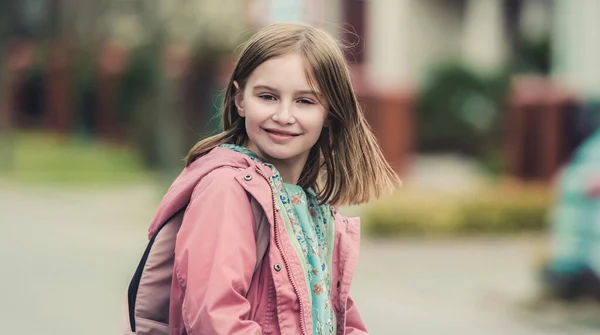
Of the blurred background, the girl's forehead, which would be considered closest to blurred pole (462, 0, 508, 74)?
the blurred background

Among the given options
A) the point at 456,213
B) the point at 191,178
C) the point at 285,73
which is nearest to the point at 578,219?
the point at 456,213

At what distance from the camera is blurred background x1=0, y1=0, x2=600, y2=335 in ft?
26.7

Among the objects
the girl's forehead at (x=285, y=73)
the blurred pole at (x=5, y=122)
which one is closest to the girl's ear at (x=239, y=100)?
the girl's forehead at (x=285, y=73)

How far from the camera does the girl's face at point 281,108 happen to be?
2572 millimetres

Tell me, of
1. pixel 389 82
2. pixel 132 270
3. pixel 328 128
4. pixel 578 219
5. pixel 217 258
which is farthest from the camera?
pixel 389 82

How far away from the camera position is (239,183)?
2467 mm

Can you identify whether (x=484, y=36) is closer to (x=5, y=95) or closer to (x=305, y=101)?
(x=5, y=95)

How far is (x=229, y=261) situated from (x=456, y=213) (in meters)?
9.74

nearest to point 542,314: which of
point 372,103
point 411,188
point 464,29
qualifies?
point 411,188

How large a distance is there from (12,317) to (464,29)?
1494cm

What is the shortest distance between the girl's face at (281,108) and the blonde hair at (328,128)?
1.0 inches

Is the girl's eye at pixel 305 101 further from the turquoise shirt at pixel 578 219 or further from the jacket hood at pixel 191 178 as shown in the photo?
the turquoise shirt at pixel 578 219

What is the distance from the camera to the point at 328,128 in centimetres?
A: 282

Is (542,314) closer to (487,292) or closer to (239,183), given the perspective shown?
(487,292)
